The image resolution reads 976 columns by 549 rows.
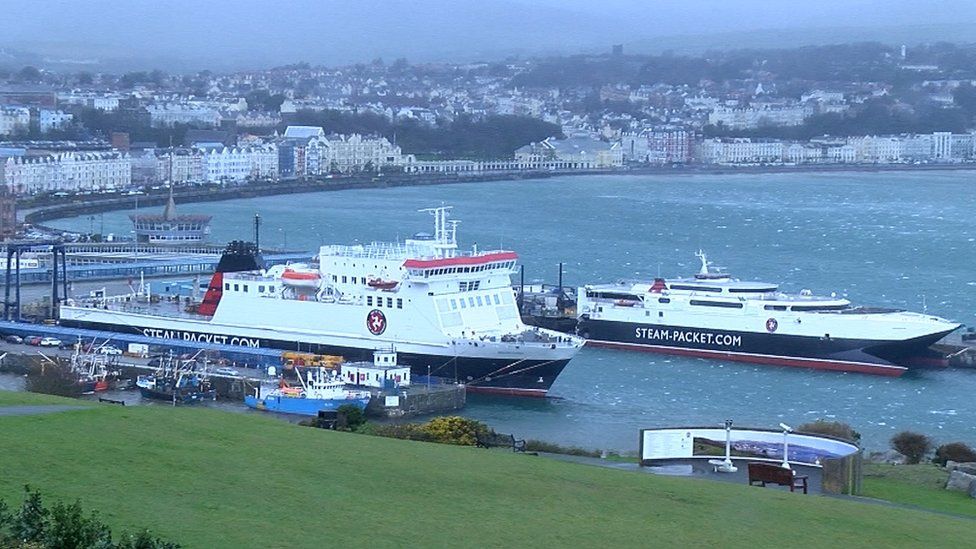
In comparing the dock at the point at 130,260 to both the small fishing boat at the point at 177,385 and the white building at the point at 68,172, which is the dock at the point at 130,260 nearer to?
the small fishing boat at the point at 177,385

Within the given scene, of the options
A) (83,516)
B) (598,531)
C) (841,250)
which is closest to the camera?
(83,516)

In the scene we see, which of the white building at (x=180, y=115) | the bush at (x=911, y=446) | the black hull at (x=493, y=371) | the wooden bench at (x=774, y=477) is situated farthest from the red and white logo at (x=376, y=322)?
the white building at (x=180, y=115)

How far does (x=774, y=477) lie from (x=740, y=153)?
171 feet

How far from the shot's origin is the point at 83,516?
508 cm

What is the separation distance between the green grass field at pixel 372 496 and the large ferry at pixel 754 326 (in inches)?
395

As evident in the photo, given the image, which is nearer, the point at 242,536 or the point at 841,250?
the point at 242,536

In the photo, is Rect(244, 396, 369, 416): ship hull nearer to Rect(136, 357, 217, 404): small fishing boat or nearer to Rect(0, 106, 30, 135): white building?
Rect(136, 357, 217, 404): small fishing boat

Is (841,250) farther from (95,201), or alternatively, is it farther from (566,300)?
(95,201)

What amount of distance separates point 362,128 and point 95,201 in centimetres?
2344

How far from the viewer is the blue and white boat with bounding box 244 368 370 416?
494 inches

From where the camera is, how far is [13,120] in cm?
4734

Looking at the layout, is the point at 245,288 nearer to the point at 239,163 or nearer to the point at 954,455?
the point at 954,455

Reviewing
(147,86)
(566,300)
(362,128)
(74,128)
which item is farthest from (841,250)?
(147,86)

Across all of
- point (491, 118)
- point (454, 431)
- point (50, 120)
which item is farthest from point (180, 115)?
point (454, 431)
